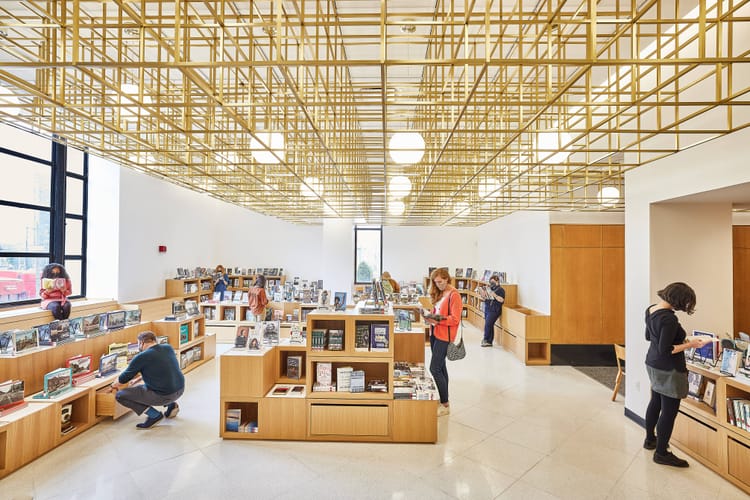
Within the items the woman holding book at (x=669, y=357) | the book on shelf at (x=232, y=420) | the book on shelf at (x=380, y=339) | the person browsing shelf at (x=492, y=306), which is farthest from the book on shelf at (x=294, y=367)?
the person browsing shelf at (x=492, y=306)

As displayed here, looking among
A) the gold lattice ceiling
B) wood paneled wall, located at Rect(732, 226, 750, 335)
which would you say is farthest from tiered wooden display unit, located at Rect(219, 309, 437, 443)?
wood paneled wall, located at Rect(732, 226, 750, 335)

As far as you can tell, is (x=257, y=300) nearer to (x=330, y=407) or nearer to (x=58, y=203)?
(x=58, y=203)

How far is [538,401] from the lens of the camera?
18.5 feet

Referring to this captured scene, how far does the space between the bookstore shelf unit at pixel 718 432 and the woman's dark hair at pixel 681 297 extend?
82 centimetres

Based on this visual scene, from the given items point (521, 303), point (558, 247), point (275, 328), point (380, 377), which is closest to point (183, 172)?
point (275, 328)

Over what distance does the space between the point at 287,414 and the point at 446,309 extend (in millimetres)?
2294

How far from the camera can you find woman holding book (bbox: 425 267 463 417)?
4.83 meters

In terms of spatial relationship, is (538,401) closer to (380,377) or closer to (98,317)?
(380,377)

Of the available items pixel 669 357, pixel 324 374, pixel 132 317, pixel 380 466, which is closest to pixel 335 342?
pixel 324 374

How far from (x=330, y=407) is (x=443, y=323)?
1.73 metres

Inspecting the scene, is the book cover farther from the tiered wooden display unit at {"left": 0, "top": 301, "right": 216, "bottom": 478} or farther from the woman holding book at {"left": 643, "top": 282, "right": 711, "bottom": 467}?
the woman holding book at {"left": 643, "top": 282, "right": 711, "bottom": 467}

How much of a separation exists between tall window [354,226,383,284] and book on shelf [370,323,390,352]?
11137 mm

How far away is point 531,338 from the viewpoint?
7797 mm

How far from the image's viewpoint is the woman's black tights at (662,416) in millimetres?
3746
